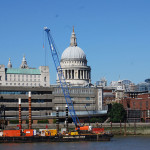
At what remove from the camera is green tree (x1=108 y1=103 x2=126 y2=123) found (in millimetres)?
190375

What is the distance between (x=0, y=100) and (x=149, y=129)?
56861mm

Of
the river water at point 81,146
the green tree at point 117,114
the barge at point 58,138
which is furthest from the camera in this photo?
the green tree at point 117,114

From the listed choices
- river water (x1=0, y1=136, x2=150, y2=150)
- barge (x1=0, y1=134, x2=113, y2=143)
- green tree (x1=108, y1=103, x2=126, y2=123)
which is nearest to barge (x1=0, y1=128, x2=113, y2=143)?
barge (x1=0, y1=134, x2=113, y2=143)

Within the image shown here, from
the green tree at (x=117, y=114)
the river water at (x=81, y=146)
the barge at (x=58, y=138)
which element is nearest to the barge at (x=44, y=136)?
the barge at (x=58, y=138)

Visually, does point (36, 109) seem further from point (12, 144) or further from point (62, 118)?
point (12, 144)

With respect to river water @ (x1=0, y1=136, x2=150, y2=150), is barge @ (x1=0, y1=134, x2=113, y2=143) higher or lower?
higher

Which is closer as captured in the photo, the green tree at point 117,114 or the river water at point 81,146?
the river water at point 81,146

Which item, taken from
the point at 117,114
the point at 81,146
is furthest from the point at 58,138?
the point at 117,114

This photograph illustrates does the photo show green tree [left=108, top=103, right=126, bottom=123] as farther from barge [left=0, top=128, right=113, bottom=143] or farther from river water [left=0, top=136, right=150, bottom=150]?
river water [left=0, top=136, right=150, bottom=150]

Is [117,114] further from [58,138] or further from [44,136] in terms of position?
[44,136]

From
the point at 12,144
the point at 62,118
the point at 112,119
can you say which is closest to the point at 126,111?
the point at 112,119

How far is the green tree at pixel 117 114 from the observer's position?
19038 centimetres

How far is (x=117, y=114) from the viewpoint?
625 ft

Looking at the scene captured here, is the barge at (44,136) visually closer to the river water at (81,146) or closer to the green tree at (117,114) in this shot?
the river water at (81,146)
